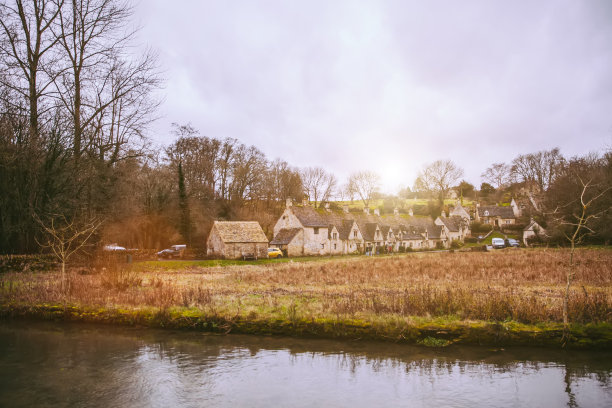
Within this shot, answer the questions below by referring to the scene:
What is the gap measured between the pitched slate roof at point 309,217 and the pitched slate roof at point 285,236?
1704 millimetres

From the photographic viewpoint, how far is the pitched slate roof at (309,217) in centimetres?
5653

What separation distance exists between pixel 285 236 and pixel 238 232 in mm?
10386

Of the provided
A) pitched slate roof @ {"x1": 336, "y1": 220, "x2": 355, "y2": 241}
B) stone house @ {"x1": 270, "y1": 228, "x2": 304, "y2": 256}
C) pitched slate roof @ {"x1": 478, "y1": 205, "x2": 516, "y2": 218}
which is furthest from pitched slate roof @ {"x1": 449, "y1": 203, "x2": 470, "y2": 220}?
stone house @ {"x1": 270, "y1": 228, "x2": 304, "y2": 256}

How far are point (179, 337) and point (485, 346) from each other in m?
9.82

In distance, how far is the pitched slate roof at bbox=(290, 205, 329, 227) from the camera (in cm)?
5653

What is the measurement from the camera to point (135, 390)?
923 centimetres

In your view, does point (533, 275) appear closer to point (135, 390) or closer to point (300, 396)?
point (300, 396)

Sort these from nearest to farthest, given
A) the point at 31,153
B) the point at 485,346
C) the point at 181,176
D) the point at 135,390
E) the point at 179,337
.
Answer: the point at 135,390 < the point at 485,346 < the point at 179,337 < the point at 31,153 < the point at 181,176

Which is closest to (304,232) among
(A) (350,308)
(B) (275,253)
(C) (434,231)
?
(B) (275,253)

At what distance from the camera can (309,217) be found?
58.0 metres

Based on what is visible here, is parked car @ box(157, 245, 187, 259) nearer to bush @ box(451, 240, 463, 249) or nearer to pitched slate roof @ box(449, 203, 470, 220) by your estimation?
bush @ box(451, 240, 463, 249)

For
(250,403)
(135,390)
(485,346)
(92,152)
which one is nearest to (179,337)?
(135,390)

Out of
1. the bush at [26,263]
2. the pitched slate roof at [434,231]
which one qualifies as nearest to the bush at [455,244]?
the pitched slate roof at [434,231]

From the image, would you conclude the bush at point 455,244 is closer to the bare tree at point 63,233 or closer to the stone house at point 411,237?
the stone house at point 411,237
